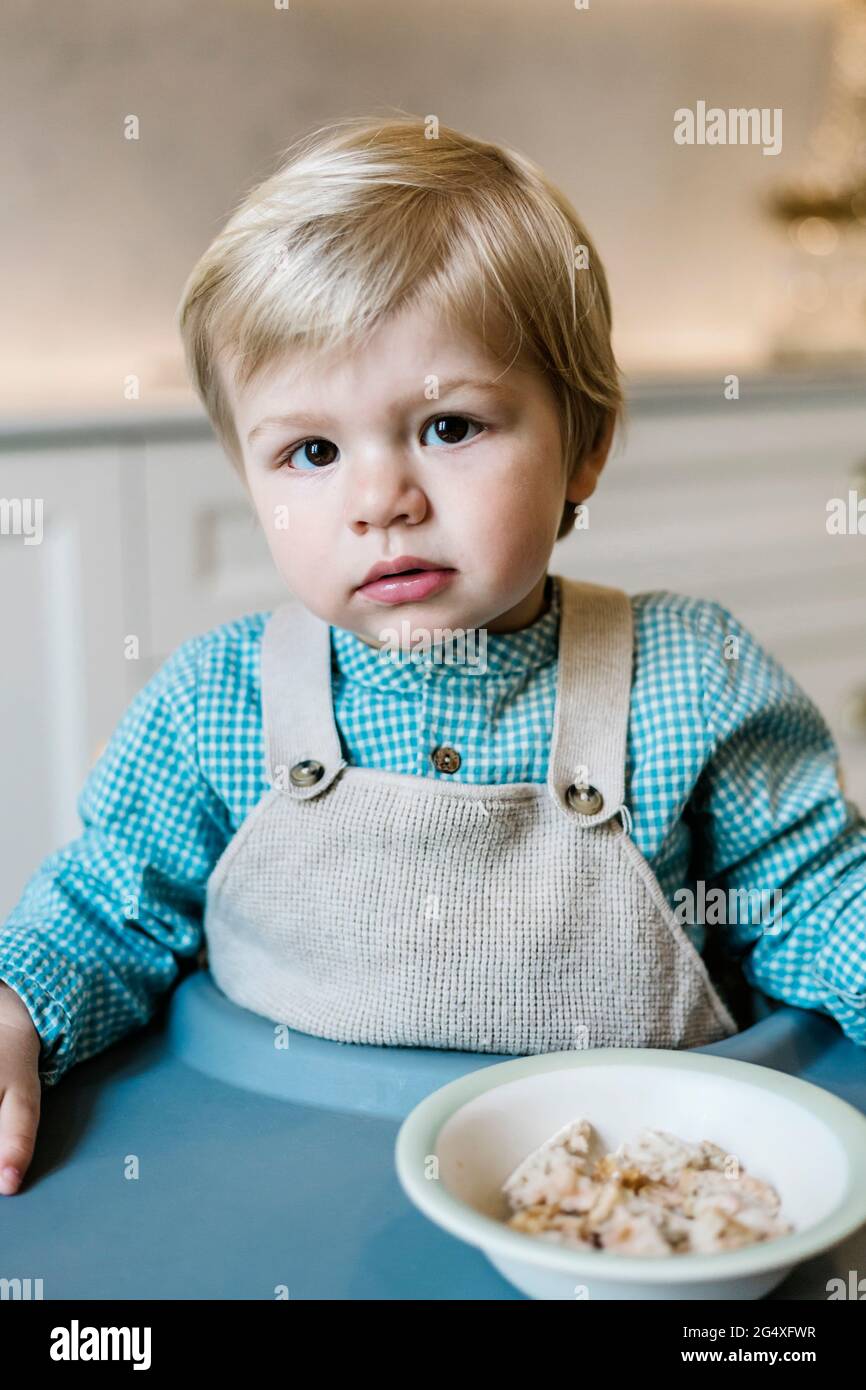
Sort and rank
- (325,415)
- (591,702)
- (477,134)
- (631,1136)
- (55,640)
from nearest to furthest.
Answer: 1. (631,1136)
2. (325,415)
3. (591,702)
4. (55,640)
5. (477,134)

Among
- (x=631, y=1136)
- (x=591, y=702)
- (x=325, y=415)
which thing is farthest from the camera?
(x=591, y=702)

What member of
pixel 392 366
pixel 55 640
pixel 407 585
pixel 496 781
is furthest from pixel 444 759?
pixel 55 640

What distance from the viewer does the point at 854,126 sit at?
2.73 metres

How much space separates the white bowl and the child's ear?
393mm

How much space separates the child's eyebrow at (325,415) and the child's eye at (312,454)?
0.7 inches

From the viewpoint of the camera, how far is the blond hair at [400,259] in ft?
2.68

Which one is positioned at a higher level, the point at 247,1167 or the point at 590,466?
the point at 590,466

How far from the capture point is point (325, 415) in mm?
815

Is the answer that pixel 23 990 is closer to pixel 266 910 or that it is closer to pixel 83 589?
pixel 266 910

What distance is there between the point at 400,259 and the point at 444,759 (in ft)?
0.98

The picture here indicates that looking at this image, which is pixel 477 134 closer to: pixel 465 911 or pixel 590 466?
pixel 590 466

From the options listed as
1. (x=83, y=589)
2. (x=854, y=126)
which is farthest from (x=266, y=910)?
(x=854, y=126)

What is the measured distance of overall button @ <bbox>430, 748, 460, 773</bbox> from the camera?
0.91 meters

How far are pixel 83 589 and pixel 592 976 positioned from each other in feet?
3.93
